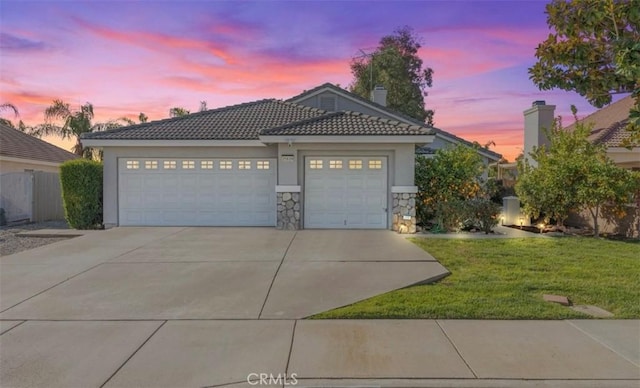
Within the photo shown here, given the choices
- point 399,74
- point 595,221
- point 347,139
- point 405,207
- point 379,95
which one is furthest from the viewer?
point 399,74

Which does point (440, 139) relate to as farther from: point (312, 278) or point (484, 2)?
point (312, 278)

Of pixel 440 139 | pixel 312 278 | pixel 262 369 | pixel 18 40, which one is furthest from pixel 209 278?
pixel 440 139

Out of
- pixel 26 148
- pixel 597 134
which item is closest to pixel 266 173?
pixel 26 148

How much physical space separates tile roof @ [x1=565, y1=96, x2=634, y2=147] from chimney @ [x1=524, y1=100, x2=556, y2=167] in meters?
1.44

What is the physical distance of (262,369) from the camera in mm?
4027

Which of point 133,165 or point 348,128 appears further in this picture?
point 133,165

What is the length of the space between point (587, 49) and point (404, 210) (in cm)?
831

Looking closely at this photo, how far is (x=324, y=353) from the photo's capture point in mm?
4375

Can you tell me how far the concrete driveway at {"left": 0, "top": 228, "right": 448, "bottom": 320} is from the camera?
19.2ft

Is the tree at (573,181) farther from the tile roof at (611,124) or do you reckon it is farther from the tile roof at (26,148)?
the tile roof at (26,148)

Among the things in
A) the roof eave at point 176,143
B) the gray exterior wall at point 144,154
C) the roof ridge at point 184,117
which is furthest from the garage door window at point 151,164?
the roof ridge at point 184,117

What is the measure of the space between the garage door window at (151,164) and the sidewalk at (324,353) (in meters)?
9.40

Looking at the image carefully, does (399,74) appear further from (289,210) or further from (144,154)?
(144,154)

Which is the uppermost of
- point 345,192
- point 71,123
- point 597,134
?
point 71,123
